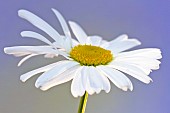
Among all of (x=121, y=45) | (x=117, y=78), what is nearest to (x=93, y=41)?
(x=121, y=45)

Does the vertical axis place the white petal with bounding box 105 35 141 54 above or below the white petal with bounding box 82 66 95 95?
above

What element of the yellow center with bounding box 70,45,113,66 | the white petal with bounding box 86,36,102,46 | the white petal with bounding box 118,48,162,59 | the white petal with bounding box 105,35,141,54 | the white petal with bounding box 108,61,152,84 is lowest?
the white petal with bounding box 108,61,152,84

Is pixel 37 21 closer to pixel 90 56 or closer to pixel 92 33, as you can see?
pixel 90 56

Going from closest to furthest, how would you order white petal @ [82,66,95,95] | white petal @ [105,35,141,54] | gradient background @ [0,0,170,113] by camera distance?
white petal @ [82,66,95,95]
white petal @ [105,35,141,54]
gradient background @ [0,0,170,113]

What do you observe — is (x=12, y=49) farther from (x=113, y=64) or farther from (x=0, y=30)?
(x=0, y=30)

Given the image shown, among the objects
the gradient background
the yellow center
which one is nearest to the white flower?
the yellow center

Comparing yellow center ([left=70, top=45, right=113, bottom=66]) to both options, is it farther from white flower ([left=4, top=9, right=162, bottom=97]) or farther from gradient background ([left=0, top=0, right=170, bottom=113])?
gradient background ([left=0, top=0, right=170, bottom=113])

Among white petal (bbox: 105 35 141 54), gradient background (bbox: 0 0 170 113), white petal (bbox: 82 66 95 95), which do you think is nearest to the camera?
white petal (bbox: 82 66 95 95)

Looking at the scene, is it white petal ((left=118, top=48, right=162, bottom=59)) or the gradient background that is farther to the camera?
the gradient background

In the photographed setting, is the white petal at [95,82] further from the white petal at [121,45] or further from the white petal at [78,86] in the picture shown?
the white petal at [121,45]
